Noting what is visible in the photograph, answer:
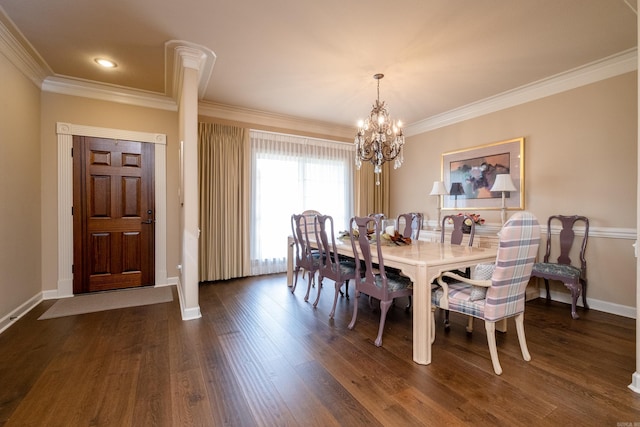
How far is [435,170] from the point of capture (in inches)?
198

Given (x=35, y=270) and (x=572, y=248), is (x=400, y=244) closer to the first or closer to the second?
(x=572, y=248)

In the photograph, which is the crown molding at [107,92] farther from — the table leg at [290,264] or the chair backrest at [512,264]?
the chair backrest at [512,264]

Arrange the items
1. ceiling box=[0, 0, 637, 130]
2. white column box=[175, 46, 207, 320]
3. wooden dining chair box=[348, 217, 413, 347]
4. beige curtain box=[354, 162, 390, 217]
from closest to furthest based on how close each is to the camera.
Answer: ceiling box=[0, 0, 637, 130], wooden dining chair box=[348, 217, 413, 347], white column box=[175, 46, 207, 320], beige curtain box=[354, 162, 390, 217]

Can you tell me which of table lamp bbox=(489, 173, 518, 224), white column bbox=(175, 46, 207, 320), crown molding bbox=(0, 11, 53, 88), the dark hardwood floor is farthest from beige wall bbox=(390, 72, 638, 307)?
crown molding bbox=(0, 11, 53, 88)

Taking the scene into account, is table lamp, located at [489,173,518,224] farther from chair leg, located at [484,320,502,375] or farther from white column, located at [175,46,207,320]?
white column, located at [175,46,207,320]

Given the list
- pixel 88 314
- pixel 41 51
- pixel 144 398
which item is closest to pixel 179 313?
pixel 88 314

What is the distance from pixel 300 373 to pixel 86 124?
13.1 ft

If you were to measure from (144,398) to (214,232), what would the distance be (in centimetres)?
285

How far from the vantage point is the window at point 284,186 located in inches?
187

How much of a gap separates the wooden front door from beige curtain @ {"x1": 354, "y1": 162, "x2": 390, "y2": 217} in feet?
11.6

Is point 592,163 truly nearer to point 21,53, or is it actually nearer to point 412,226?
point 412,226

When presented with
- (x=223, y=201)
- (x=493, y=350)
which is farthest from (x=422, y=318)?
(x=223, y=201)

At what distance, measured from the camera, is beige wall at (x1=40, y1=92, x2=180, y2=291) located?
3.43 m

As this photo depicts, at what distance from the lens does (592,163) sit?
3.20 metres
